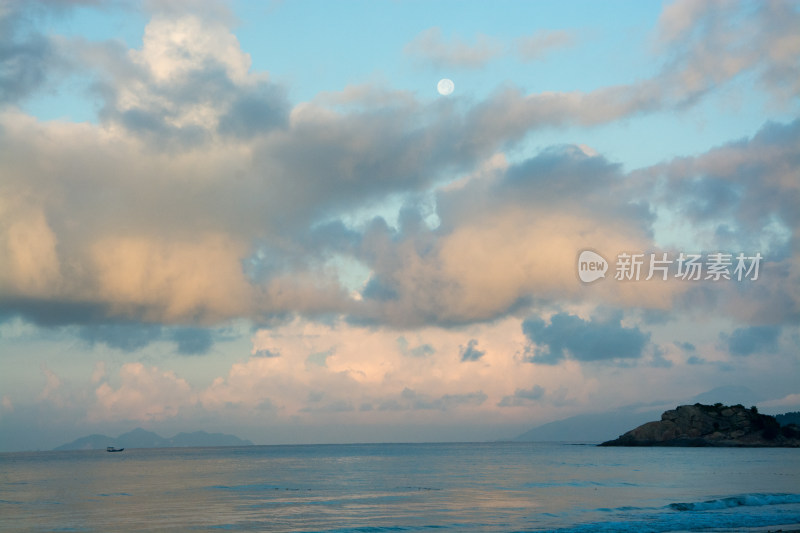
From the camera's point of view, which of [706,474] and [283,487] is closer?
[283,487]

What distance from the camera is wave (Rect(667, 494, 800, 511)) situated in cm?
6450

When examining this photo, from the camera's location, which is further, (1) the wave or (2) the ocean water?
(1) the wave

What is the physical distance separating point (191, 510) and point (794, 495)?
211 feet

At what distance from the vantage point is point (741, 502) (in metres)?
68.1

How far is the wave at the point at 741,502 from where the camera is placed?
64500mm

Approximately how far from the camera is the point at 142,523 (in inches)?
2317

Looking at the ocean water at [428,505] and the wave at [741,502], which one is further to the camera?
the wave at [741,502]

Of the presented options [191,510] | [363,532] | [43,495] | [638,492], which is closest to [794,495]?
[638,492]

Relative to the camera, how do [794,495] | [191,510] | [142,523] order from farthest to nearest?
[794,495]
[191,510]
[142,523]

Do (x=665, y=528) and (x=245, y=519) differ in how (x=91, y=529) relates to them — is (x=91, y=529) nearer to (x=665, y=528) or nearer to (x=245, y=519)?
(x=245, y=519)

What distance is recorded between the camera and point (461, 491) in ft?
285

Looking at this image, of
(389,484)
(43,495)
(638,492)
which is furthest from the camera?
(389,484)

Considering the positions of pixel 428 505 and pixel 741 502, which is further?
pixel 428 505

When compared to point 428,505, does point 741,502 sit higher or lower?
higher
